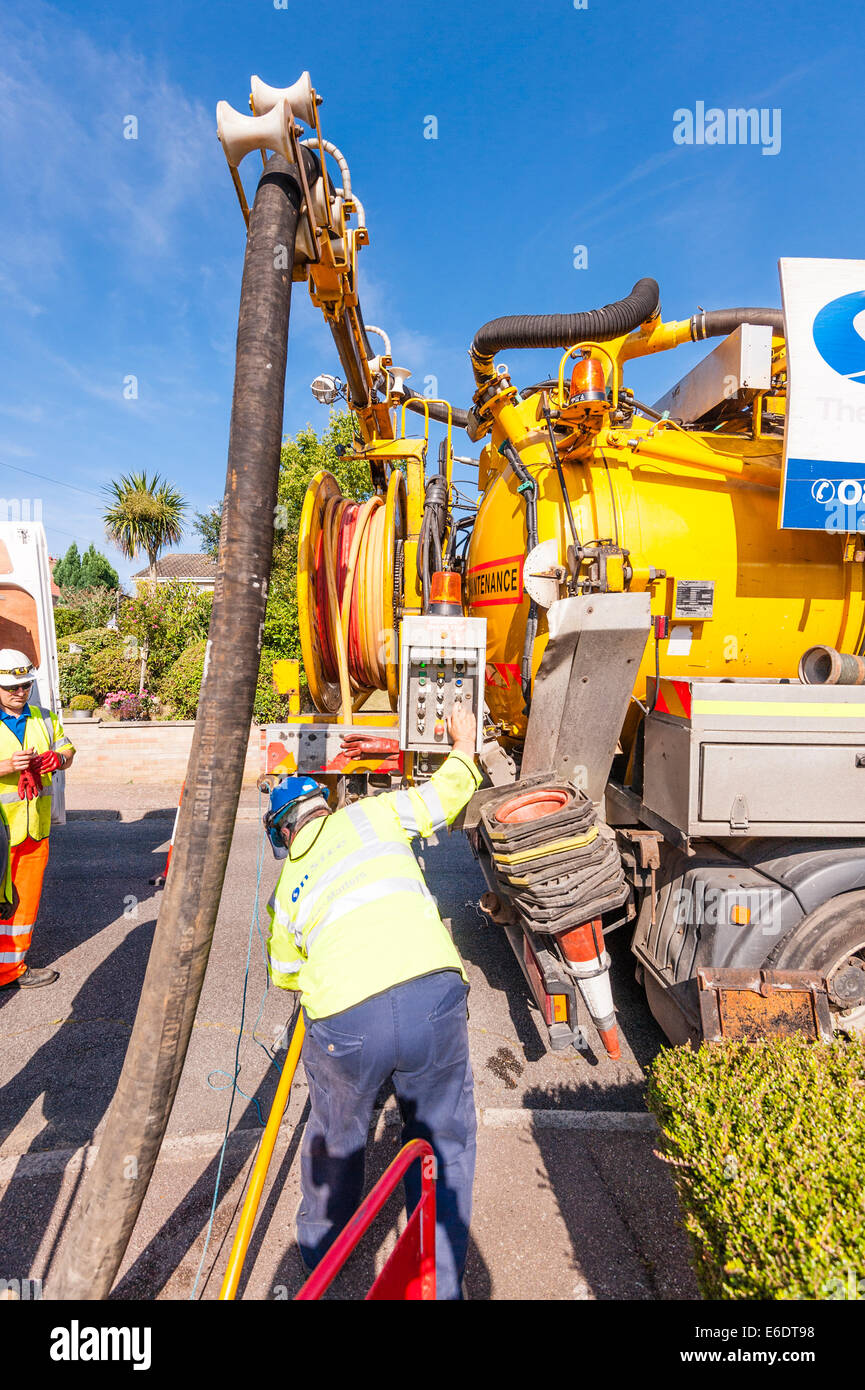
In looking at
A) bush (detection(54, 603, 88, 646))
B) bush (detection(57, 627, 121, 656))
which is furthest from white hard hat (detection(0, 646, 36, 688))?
bush (detection(54, 603, 88, 646))

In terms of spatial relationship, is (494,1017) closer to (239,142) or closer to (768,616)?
(768,616)

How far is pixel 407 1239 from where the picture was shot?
1.70 m

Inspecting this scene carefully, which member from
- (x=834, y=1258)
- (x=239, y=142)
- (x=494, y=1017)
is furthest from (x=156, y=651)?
(x=834, y=1258)

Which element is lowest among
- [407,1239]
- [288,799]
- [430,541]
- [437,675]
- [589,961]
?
[407,1239]

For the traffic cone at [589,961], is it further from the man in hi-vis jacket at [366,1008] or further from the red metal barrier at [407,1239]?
the red metal barrier at [407,1239]

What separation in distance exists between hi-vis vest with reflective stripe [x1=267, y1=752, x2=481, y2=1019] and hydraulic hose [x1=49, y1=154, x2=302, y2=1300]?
463 mm

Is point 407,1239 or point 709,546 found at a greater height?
point 709,546

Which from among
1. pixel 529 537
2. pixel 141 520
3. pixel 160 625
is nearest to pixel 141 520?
pixel 141 520

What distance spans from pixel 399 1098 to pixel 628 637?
219 centimetres

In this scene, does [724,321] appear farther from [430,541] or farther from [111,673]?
[111,673]

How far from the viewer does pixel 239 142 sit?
2.09m

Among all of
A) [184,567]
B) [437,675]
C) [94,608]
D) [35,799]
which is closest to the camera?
[437,675]

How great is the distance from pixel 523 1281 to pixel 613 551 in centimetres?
319
